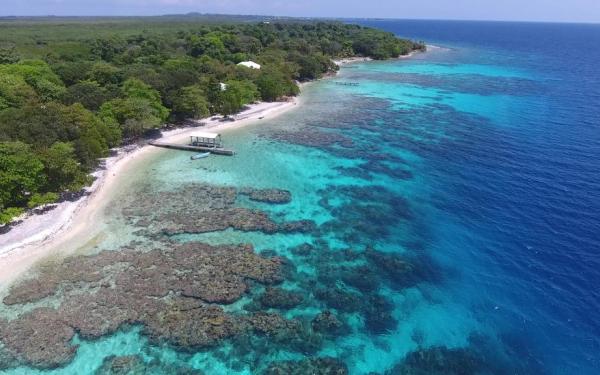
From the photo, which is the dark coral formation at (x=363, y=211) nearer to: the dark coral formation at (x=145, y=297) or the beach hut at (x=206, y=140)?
the dark coral formation at (x=145, y=297)

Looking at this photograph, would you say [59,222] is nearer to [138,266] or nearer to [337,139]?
[138,266]


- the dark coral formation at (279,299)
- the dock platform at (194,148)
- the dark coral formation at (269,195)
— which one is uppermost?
the dock platform at (194,148)

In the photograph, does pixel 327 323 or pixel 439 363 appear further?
pixel 327 323

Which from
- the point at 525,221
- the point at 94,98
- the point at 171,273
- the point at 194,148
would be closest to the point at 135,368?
the point at 171,273

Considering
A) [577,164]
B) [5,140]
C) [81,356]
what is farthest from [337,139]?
[81,356]

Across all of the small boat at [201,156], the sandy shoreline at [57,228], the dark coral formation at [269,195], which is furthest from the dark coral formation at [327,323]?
the small boat at [201,156]

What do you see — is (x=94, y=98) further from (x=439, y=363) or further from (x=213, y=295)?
(x=439, y=363)
